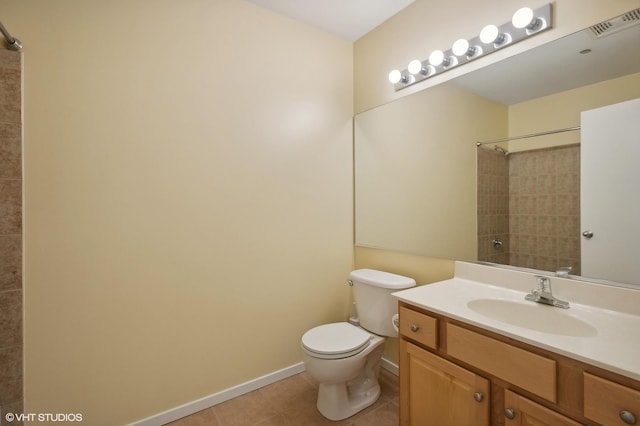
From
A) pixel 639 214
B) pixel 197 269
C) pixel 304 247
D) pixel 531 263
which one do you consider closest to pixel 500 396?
pixel 531 263

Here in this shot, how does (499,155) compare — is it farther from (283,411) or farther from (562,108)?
(283,411)

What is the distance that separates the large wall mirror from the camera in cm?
121

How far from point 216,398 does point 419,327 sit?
4.44 feet

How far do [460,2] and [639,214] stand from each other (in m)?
1.39

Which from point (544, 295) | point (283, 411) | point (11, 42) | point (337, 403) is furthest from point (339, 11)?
point (283, 411)

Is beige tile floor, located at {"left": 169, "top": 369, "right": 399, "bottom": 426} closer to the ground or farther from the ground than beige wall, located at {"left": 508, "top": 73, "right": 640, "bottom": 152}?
closer to the ground

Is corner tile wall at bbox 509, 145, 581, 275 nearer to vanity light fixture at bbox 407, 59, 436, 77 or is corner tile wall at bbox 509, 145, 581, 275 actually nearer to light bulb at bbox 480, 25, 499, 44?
light bulb at bbox 480, 25, 499, 44

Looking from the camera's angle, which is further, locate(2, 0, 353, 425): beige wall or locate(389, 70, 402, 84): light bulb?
locate(389, 70, 402, 84): light bulb

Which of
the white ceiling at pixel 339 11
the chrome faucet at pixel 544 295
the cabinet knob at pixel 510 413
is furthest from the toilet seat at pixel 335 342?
the white ceiling at pixel 339 11

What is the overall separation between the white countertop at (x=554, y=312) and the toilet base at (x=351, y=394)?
2.48 feet

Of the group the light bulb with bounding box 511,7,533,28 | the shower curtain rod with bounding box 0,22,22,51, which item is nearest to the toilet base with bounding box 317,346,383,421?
the light bulb with bounding box 511,7,533,28

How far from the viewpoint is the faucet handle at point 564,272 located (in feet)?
4.01

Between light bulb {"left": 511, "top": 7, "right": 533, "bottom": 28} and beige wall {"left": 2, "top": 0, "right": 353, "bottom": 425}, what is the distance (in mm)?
1228

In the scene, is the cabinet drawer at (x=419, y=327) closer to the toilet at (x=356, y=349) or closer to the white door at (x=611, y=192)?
the toilet at (x=356, y=349)
